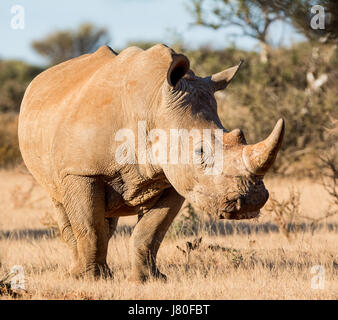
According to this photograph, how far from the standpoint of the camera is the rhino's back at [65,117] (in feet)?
18.7

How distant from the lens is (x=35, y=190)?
14.2m

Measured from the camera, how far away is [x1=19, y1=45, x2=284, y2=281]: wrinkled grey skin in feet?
15.9

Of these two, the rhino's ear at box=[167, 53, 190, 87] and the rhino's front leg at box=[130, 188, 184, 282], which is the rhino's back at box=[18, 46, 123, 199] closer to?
the rhino's ear at box=[167, 53, 190, 87]

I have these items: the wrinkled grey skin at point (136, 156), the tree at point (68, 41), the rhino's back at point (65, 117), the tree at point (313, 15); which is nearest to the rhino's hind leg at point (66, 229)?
the wrinkled grey skin at point (136, 156)

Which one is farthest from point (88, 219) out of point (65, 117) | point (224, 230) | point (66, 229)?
point (224, 230)

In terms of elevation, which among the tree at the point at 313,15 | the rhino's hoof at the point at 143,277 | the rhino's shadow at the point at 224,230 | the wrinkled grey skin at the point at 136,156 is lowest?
the rhino's shadow at the point at 224,230

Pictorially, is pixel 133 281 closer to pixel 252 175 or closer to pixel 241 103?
pixel 252 175

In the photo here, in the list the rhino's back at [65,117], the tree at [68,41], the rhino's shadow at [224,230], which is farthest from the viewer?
the tree at [68,41]

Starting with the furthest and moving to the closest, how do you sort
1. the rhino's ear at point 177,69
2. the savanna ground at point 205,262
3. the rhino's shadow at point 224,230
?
the rhino's shadow at point 224,230
the savanna ground at point 205,262
the rhino's ear at point 177,69

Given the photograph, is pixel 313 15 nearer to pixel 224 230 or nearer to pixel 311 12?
pixel 311 12

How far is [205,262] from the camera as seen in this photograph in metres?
6.76

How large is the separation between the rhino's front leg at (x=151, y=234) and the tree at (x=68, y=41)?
36.1m

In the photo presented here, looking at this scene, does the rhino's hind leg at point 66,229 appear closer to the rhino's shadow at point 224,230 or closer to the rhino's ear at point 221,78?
the rhino's shadow at point 224,230
